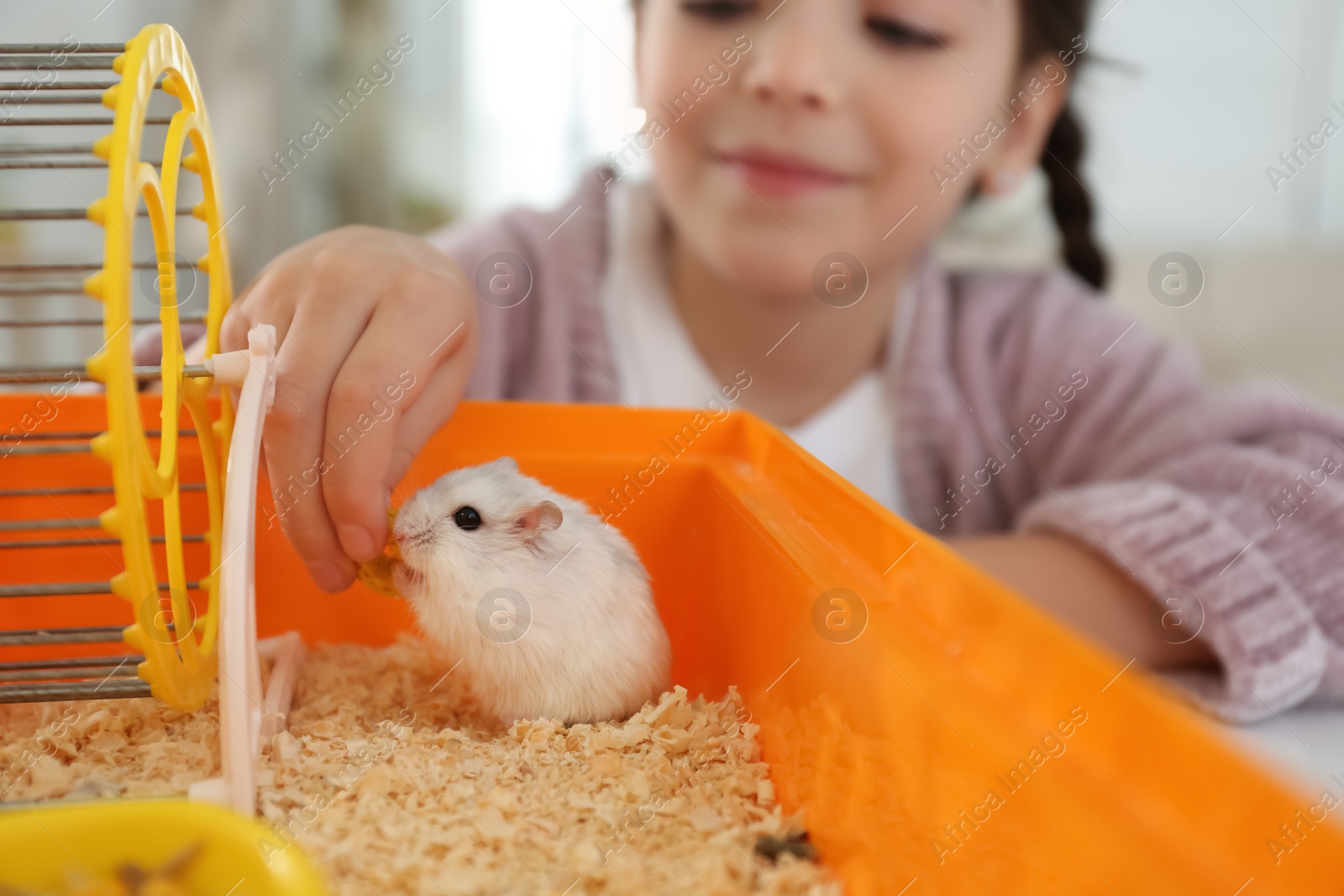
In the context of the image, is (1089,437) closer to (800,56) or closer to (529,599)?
(800,56)

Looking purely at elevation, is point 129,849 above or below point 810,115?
below

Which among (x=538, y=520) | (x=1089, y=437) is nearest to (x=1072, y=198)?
(x=1089, y=437)

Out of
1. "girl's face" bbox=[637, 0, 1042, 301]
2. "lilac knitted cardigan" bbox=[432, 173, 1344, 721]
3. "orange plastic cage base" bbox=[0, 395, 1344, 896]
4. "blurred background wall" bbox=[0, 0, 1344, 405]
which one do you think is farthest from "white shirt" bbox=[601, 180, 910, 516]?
"blurred background wall" bbox=[0, 0, 1344, 405]

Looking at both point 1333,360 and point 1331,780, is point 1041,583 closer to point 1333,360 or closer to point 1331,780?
point 1331,780

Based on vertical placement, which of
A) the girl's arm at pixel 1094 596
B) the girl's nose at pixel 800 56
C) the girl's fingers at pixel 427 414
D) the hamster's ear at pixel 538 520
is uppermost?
the girl's nose at pixel 800 56

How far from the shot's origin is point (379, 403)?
0.69 metres

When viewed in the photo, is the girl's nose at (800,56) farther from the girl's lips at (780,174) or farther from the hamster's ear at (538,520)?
the hamster's ear at (538,520)

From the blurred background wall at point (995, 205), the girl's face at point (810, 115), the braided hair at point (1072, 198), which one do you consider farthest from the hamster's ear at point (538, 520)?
the blurred background wall at point (995, 205)

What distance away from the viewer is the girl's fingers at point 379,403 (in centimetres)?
67

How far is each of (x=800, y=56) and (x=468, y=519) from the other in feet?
2.26

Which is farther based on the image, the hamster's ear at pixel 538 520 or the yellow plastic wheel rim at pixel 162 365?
the hamster's ear at pixel 538 520

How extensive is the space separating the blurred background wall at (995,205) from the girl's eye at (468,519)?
1.64 metres

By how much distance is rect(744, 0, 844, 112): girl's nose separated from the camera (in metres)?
1.11

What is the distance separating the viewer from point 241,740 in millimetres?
543
